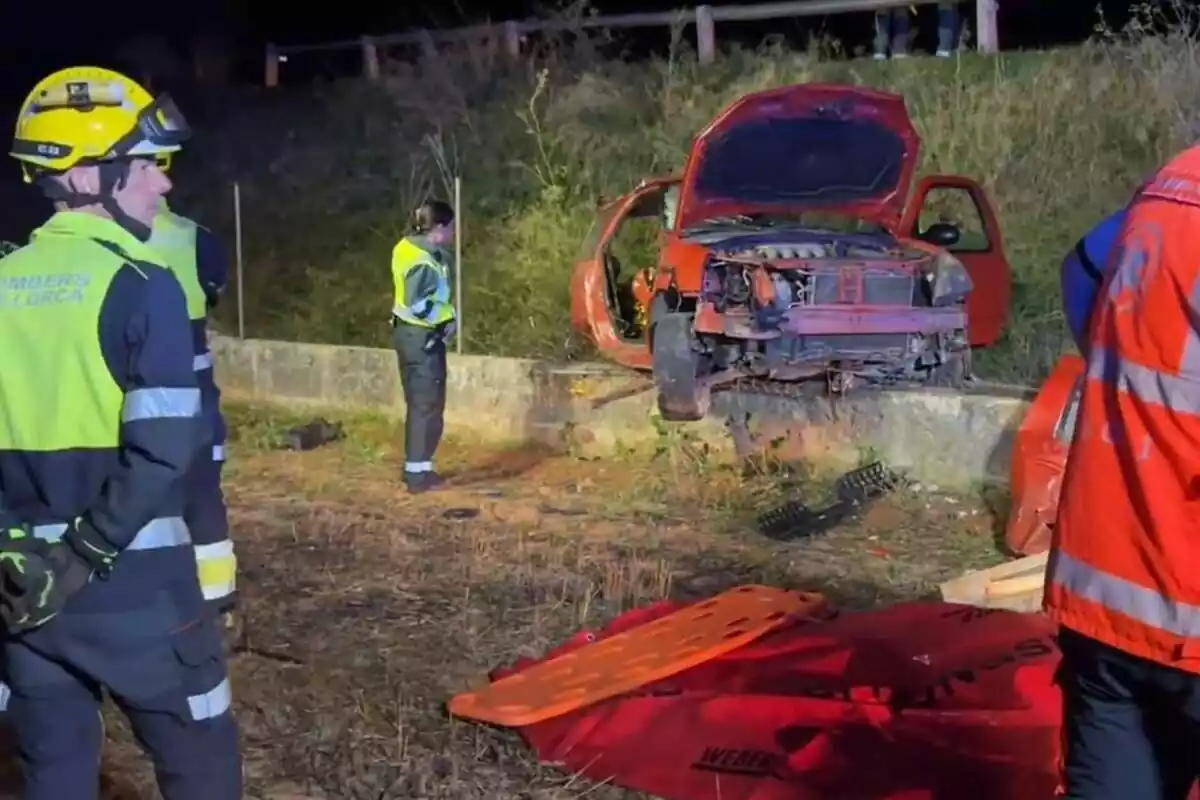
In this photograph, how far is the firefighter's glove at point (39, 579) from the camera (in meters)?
2.89

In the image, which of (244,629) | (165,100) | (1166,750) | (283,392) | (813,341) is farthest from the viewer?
(283,392)

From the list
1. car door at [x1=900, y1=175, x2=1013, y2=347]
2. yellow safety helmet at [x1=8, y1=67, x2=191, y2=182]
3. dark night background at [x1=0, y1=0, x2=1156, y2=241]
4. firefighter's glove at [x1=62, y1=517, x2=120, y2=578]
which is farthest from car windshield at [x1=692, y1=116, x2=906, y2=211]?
dark night background at [x1=0, y1=0, x2=1156, y2=241]

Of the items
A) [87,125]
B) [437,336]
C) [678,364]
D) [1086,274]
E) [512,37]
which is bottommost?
[678,364]

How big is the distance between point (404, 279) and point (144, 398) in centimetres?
556

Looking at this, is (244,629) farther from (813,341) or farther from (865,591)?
(813,341)

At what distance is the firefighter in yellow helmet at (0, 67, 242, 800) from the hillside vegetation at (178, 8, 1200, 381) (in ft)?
23.0

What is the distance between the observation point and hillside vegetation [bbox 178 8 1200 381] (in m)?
11.4

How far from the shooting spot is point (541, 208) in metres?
13.0

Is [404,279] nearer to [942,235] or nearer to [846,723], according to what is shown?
[942,235]

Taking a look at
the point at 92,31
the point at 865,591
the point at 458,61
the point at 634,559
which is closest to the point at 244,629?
the point at 634,559

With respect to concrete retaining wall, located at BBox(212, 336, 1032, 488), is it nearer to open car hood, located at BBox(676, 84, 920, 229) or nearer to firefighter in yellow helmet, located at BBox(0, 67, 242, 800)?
open car hood, located at BBox(676, 84, 920, 229)

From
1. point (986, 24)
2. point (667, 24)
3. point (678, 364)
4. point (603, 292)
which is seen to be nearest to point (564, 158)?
point (667, 24)

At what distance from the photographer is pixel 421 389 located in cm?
860

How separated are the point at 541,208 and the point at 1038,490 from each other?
7.00 meters
